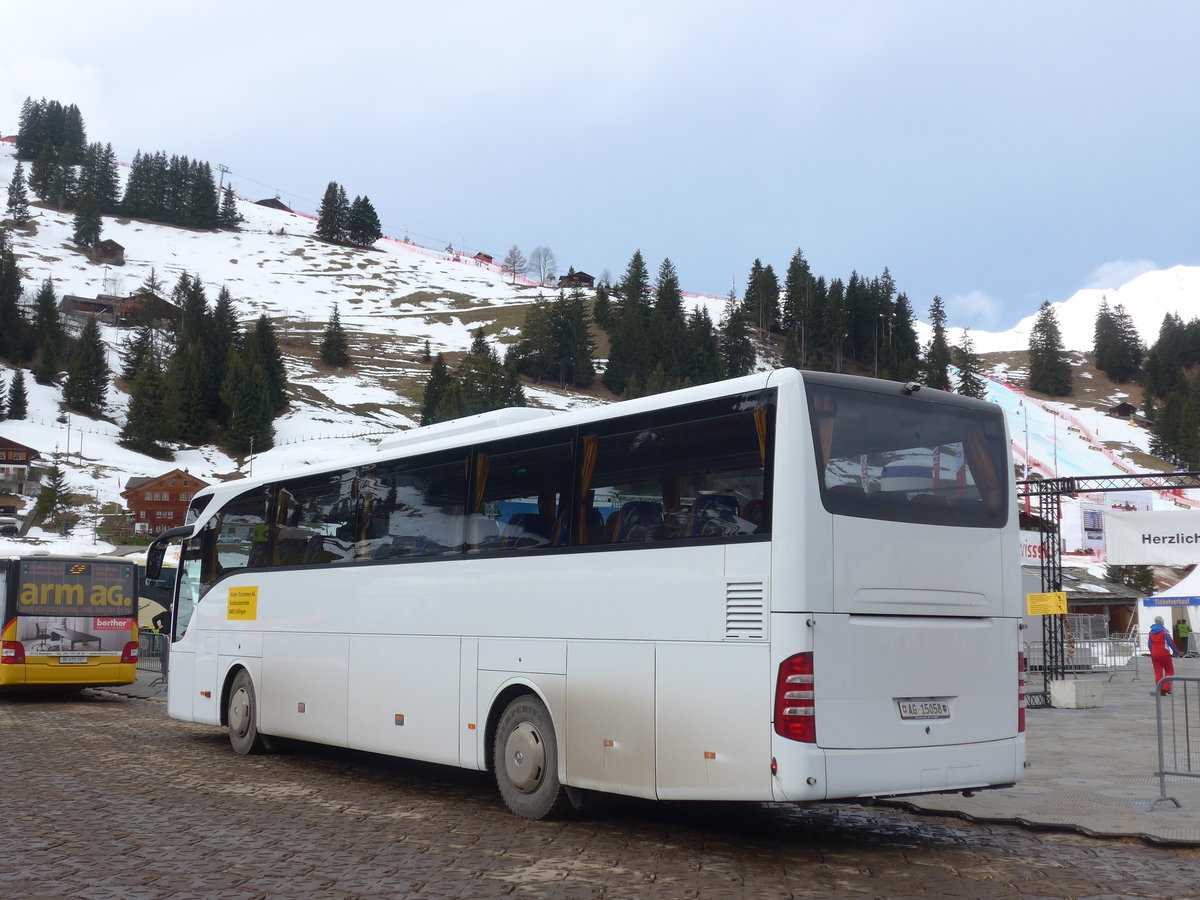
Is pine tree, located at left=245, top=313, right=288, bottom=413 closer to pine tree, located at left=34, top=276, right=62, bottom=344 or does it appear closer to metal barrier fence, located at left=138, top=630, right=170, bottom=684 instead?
pine tree, located at left=34, top=276, right=62, bottom=344

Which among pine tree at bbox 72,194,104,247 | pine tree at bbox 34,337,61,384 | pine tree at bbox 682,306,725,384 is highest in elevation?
pine tree at bbox 72,194,104,247

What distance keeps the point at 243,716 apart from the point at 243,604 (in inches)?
54.1

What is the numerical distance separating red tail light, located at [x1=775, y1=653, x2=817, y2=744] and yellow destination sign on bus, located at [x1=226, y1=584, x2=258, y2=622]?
28.5 ft

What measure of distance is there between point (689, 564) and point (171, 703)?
1079cm

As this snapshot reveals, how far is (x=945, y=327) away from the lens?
174500 millimetres

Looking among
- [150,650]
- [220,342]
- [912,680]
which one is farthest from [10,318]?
[912,680]

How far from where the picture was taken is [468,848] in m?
8.45

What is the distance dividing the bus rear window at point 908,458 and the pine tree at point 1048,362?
176839 millimetres

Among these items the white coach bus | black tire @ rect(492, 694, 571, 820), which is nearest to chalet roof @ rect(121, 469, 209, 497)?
the white coach bus

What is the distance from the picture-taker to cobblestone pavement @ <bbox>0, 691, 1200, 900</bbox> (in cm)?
716

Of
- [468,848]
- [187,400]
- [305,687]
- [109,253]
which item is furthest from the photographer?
[109,253]

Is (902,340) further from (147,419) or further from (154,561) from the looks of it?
(154,561)

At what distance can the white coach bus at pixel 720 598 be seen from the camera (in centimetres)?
793

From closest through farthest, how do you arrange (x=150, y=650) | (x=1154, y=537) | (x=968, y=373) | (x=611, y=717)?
(x=611, y=717) → (x=150, y=650) → (x=1154, y=537) → (x=968, y=373)
